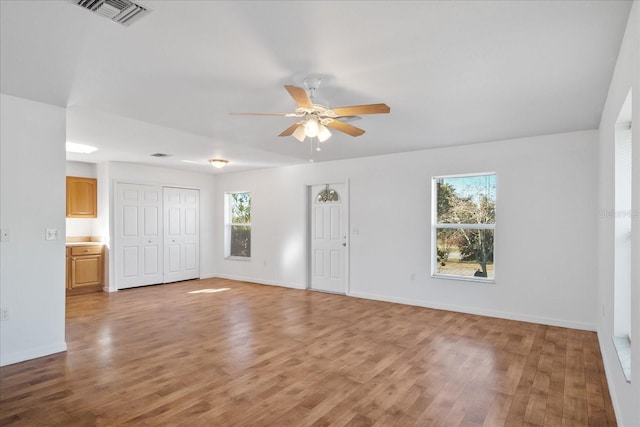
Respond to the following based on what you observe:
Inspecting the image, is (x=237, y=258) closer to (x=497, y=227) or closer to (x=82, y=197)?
(x=82, y=197)

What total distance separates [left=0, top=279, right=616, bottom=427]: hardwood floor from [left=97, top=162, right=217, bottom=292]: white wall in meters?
2.33

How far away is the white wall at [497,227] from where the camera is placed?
443 centimetres

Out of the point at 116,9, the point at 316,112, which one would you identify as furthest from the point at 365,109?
the point at 116,9

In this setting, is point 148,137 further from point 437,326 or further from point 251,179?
point 437,326

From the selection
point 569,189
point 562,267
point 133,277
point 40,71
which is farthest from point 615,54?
point 133,277

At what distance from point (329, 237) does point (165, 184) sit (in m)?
3.59

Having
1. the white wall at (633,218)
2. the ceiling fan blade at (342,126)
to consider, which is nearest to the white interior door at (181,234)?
the ceiling fan blade at (342,126)

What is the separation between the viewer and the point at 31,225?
3.44m

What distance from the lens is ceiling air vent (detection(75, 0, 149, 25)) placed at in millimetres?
1873

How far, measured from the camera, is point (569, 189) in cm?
447

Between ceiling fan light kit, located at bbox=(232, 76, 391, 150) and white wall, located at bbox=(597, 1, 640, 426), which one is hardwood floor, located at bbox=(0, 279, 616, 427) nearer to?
white wall, located at bbox=(597, 1, 640, 426)

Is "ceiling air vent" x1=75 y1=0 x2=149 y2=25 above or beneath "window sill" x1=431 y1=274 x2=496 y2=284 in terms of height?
above

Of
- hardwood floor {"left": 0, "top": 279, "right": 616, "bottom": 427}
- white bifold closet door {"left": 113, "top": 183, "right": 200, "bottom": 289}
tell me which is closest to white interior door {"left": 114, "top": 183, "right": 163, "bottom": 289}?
white bifold closet door {"left": 113, "top": 183, "right": 200, "bottom": 289}

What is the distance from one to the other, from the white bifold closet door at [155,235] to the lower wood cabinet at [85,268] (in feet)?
0.96
